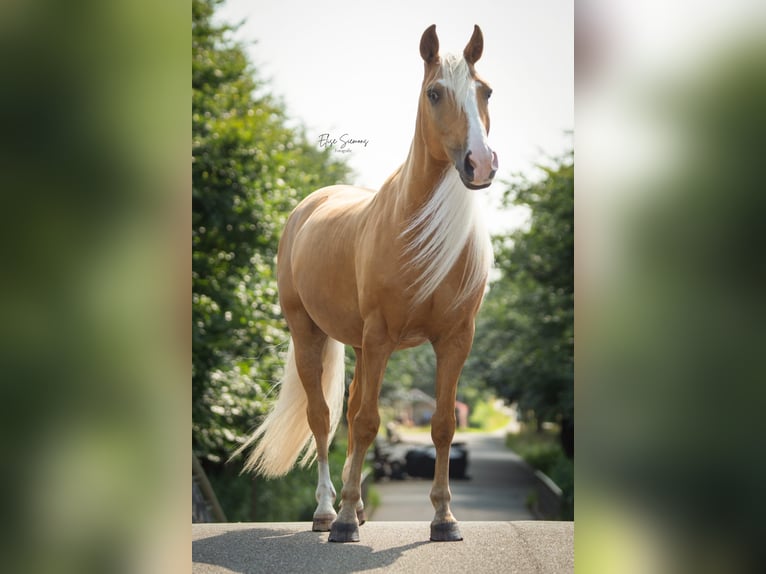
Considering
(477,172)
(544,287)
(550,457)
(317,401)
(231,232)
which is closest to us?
(477,172)

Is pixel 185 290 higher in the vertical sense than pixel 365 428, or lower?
higher

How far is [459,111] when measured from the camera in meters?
3.70

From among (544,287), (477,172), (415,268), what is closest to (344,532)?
(415,268)

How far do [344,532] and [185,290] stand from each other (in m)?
2.05

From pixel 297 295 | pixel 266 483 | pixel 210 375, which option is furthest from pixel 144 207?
pixel 266 483

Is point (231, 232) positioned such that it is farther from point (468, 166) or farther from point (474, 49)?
point (468, 166)

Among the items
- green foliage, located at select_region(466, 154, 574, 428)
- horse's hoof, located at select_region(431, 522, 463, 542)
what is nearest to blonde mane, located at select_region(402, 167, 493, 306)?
horse's hoof, located at select_region(431, 522, 463, 542)

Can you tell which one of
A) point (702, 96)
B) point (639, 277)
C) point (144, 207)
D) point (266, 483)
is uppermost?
point (702, 96)

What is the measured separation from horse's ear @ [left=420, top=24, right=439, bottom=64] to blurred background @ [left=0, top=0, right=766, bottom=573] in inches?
49.8

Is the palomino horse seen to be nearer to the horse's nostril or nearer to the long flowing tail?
the horse's nostril

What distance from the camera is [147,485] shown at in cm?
260

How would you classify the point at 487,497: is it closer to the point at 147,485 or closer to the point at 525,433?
the point at 525,433

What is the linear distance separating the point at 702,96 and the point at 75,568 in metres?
2.41

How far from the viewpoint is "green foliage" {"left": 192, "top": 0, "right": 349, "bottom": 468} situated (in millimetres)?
9016
